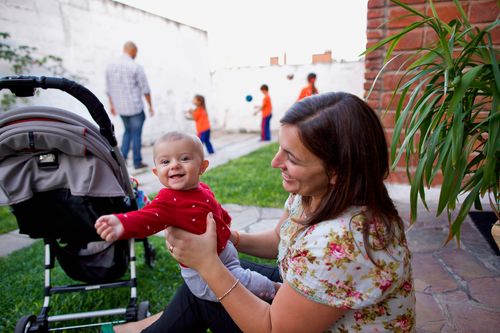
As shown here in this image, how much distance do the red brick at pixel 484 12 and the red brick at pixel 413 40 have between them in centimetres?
38

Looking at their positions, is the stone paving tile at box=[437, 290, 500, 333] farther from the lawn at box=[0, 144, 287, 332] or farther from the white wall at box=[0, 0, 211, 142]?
the white wall at box=[0, 0, 211, 142]

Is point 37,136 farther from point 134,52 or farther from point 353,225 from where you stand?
point 134,52

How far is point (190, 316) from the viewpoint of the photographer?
4.76 feet

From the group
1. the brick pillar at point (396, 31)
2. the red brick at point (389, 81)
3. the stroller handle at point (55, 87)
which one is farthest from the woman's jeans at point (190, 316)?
the red brick at point (389, 81)

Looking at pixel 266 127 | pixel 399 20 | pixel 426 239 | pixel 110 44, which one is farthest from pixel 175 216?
pixel 266 127

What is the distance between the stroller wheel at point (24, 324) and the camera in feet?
5.85

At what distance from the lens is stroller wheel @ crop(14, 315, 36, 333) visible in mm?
1784

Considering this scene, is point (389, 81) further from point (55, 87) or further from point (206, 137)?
point (206, 137)

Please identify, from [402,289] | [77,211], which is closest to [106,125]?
[77,211]

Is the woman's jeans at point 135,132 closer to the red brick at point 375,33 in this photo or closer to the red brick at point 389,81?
the red brick at point 375,33

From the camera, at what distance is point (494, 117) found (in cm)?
133

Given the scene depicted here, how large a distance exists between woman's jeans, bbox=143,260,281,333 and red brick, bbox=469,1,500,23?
293 centimetres

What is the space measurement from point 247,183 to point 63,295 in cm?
289

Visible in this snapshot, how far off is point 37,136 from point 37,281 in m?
1.36
